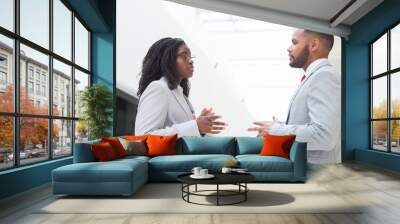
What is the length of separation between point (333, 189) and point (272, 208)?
1.64m

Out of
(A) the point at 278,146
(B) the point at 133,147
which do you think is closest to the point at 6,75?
(B) the point at 133,147

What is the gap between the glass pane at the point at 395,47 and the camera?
7.93 m

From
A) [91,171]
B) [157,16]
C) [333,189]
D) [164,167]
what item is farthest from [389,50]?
[91,171]

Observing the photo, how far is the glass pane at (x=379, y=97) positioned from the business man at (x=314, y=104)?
0.85 metres

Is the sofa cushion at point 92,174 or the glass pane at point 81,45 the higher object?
the glass pane at point 81,45

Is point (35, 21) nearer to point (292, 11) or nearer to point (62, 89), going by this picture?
point (62, 89)

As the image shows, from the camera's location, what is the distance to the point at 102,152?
18.2 ft

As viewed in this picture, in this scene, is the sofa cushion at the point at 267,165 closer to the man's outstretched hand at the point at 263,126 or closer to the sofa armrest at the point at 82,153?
the sofa armrest at the point at 82,153

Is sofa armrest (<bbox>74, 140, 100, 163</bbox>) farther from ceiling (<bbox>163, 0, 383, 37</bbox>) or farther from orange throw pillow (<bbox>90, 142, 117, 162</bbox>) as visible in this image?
ceiling (<bbox>163, 0, 383, 37</bbox>)

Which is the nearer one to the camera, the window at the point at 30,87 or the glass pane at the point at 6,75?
the glass pane at the point at 6,75

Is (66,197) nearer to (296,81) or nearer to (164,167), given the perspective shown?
(164,167)

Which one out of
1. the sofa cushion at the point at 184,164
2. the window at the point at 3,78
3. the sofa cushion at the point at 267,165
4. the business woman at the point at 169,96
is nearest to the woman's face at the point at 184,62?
the business woman at the point at 169,96

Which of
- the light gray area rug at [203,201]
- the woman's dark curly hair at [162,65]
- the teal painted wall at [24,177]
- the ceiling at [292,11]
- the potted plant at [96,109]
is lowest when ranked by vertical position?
the light gray area rug at [203,201]

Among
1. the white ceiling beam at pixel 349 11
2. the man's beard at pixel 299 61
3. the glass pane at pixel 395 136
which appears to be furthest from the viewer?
the man's beard at pixel 299 61
